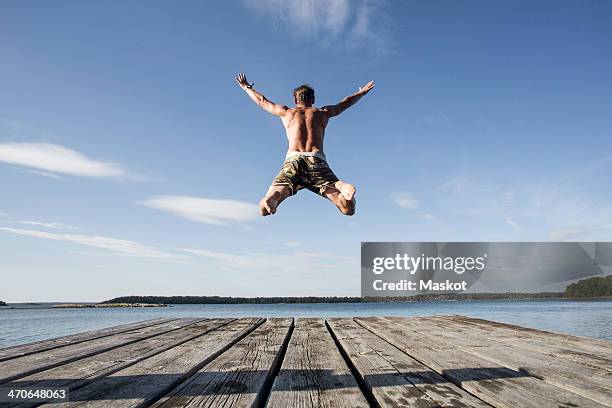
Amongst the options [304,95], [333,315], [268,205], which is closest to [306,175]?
[268,205]

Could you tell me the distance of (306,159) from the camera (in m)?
7.53

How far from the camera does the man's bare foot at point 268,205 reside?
7.11 metres

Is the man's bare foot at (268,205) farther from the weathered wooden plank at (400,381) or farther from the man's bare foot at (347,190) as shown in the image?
the weathered wooden plank at (400,381)

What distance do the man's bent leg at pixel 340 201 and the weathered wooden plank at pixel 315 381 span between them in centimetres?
239

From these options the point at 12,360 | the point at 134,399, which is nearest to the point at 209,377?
the point at 134,399

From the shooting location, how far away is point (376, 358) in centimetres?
444

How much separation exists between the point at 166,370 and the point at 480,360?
2843mm

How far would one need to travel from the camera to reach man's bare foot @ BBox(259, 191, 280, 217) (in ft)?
23.3

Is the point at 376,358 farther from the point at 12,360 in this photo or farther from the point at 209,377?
the point at 12,360

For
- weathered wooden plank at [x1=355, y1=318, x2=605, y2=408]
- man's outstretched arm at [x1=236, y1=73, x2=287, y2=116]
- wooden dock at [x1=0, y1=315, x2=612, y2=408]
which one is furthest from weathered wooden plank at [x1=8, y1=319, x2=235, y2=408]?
man's outstretched arm at [x1=236, y1=73, x2=287, y2=116]

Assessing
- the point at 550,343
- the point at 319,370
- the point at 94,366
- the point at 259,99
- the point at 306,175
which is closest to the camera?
the point at 319,370

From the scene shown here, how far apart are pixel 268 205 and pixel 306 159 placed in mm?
1025

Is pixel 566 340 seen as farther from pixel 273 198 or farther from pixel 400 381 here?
pixel 273 198

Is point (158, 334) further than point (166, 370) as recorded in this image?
Yes
